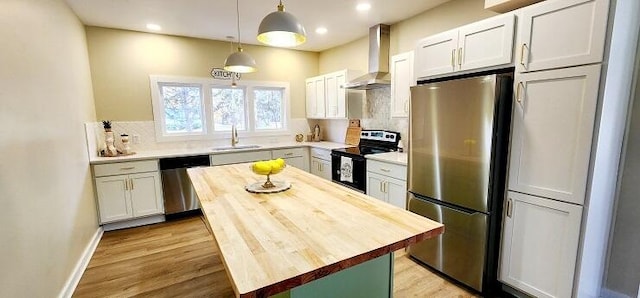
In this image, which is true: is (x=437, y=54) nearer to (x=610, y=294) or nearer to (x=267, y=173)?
(x=267, y=173)

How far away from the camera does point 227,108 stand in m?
4.45

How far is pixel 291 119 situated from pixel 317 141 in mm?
609

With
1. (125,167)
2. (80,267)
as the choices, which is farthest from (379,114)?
(80,267)

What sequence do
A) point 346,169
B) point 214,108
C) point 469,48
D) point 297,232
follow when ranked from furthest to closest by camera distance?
point 214,108, point 346,169, point 469,48, point 297,232

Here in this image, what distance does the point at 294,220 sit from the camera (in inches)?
51.5

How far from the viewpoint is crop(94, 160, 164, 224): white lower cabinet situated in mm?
3193

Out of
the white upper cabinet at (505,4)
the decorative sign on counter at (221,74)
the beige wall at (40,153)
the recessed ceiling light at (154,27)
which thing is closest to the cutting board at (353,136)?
the decorative sign on counter at (221,74)

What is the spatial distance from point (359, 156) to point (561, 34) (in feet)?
6.75

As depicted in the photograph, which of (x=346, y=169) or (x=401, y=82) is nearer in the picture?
(x=401, y=82)

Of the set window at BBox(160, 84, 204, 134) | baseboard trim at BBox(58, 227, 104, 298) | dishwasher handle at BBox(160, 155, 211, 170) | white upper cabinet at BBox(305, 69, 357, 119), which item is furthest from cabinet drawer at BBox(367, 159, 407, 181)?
Result: baseboard trim at BBox(58, 227, 104, 298)

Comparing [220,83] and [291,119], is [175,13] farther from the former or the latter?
[291,119]

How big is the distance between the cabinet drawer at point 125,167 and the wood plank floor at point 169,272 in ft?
2.40

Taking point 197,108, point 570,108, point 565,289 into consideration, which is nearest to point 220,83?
point 197,108

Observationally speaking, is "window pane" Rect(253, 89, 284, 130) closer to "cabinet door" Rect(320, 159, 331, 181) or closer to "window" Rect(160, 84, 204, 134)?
"window" Rect(160, 84, 204, 134)
